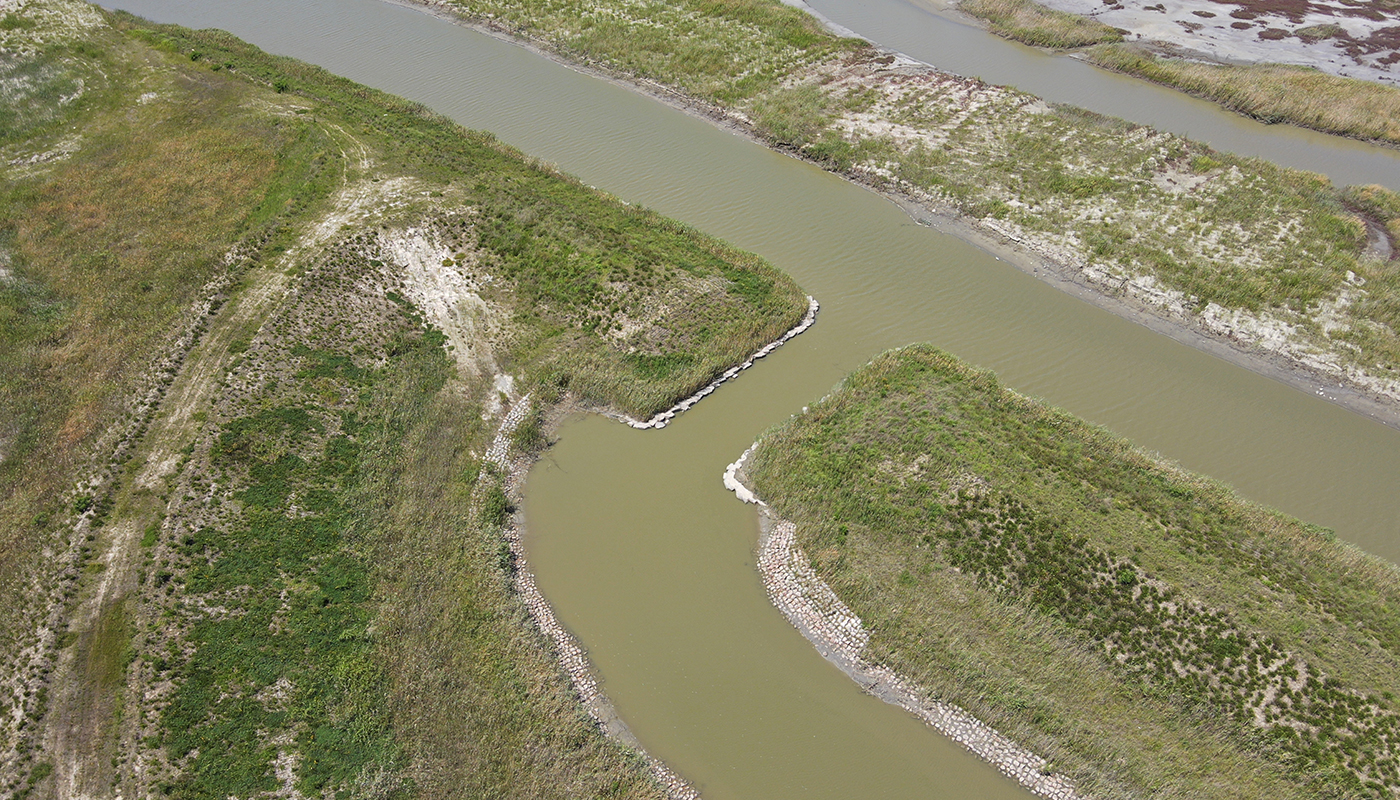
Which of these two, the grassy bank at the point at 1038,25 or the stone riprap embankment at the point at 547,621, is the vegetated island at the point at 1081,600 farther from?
the grassy bank at the point at 1038,25

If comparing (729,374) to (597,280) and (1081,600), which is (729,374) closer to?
(597,280)

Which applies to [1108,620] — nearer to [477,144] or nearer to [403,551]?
[403,551]

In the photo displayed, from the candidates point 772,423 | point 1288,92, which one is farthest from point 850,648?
point 1288,92

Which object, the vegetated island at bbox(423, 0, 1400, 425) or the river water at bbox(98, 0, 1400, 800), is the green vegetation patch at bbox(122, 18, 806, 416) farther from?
the vegetated island at bbox(423, 0, 1400, 425)

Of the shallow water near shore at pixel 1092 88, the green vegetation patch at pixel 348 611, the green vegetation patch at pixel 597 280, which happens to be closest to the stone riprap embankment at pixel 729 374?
the green vegetation patch at pixel 597 280

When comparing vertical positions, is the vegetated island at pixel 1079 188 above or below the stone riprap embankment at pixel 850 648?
above
